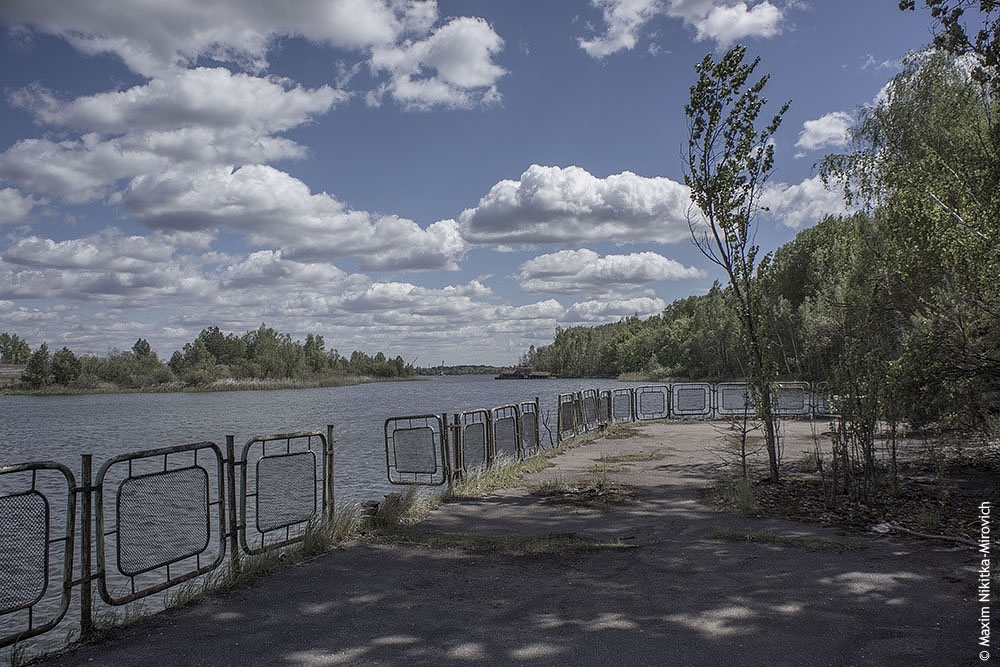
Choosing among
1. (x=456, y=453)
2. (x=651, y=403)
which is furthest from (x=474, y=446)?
(x=651, y=403)

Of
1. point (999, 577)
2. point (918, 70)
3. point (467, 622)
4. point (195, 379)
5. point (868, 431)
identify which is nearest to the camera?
point (467, 622)

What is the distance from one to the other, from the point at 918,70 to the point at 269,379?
120515 mm

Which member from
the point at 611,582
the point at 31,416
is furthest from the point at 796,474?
the point at 31,416

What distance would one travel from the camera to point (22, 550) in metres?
5.32

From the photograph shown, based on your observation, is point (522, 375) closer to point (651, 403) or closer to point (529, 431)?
point (651, 403)

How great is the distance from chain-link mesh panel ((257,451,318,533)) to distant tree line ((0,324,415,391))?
11654cm

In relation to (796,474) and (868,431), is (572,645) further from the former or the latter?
(796,474)

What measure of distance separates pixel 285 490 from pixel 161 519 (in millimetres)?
1788

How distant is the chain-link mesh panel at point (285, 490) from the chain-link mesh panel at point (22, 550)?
2365 mm

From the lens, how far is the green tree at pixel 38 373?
353 feet

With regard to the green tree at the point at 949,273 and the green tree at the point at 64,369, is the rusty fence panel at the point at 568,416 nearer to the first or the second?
the green tree at the point at 949,273

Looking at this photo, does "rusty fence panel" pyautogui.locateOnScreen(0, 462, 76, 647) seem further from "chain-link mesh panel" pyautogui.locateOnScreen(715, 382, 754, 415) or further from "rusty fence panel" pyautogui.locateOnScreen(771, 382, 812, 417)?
A: "chain-link mesh panel" pyautogui.locateOnScreen(715, 382, 754, 415)

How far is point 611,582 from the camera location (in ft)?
20.4

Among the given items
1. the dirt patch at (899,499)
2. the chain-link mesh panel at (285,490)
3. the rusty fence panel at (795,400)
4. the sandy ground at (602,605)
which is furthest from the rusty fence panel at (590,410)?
the chain-link mesh panel at (285,490)
